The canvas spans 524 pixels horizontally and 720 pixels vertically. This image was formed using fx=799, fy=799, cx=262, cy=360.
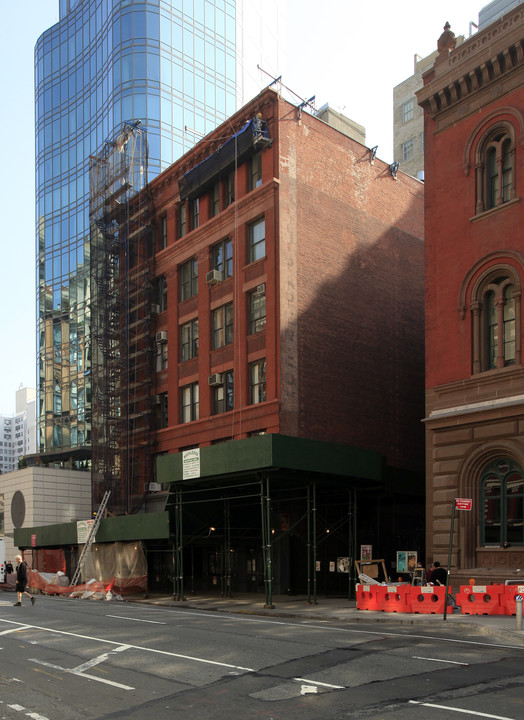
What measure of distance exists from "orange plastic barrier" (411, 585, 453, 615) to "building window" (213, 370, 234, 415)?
16543mm

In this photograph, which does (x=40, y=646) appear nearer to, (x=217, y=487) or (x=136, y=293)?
(x=217, y=487)

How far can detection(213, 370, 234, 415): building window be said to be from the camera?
38188 mm

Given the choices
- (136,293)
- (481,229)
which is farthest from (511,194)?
(136,293)

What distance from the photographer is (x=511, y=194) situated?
88.2ft

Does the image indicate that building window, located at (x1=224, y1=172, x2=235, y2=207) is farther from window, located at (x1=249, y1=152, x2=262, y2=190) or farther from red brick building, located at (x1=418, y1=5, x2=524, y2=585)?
red brick building, located at (x1=418, y1=5, x2=524, y2=585)

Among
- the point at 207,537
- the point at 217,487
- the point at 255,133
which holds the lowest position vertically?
the point at 207,537

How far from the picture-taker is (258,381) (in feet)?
120

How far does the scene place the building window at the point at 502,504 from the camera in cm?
2539

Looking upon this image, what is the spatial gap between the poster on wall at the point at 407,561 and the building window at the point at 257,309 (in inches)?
479

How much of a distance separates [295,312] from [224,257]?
5753 mm

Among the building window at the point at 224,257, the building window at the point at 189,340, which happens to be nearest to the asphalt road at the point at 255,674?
the building window at the point at 224,257

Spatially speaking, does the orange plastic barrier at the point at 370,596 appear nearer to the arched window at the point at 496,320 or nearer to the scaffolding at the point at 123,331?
the arched window at the point at 496,320

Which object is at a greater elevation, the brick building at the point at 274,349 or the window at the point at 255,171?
the window at the point at 255,171

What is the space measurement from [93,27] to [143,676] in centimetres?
7266
